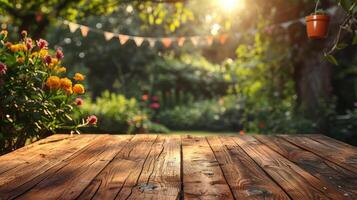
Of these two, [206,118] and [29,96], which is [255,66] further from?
[29,96]

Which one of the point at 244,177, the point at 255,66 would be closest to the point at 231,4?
the point at 255,66

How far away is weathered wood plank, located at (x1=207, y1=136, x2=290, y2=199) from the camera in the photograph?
4.78 feet

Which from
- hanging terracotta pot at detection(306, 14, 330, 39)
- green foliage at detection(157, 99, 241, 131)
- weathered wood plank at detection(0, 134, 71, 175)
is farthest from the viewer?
green foliage at detection(157, 99, 241, 131)

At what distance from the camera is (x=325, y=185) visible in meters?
1.58

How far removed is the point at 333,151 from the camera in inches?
92.2

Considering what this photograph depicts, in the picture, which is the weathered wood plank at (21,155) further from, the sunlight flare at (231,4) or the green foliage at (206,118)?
the green foliage at (206,118)

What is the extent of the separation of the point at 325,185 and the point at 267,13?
6020 millimetres

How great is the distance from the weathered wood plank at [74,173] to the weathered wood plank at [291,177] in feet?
2.37

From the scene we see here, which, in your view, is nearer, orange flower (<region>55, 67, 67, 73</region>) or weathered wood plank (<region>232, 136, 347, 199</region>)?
weathered wood plank (<region>232, 136, 347, 199</region>)

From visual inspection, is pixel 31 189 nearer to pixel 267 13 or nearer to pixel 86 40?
pixel 267 13

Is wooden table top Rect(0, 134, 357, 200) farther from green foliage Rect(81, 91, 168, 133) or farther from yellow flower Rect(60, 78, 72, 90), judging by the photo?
green foliage Rect(81, 91, 168, 133)

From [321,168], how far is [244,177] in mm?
411

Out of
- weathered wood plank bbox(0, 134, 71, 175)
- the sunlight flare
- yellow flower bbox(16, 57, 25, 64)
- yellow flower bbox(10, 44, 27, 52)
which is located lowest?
weathered wood plank bbox(0, 134, 71, 175)

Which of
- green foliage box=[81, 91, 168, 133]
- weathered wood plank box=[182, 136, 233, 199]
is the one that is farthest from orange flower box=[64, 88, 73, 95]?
green foliage box=[81, 91, 168, 133]
